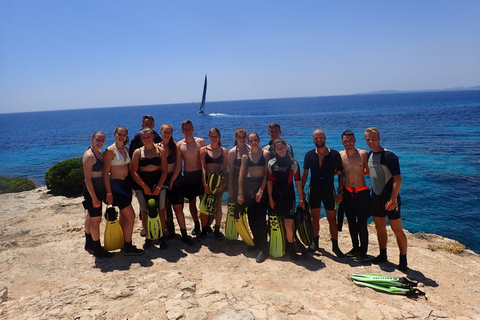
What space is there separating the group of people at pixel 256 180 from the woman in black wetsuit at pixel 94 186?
15 millimetres

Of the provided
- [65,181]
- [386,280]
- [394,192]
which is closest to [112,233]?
[386,280]

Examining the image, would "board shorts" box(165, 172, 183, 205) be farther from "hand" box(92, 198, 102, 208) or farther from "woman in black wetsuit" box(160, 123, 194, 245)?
"hand" box(92, 198, 102, 208)

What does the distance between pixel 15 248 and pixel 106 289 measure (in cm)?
303

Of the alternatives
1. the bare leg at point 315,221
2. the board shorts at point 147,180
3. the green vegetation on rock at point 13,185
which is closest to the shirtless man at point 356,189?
the bare leg at point 315,221

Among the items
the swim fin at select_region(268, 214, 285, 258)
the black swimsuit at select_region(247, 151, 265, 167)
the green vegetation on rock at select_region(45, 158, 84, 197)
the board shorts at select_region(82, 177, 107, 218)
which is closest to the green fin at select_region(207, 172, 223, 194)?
the black swimsuit at select_region(247, 151, 265, 167)

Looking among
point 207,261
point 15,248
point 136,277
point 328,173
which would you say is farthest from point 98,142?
point 328,173

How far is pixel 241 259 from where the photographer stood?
5.15 meters

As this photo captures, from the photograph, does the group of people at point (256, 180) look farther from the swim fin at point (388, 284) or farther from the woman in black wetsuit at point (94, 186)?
the swim fin at point (388, 284)

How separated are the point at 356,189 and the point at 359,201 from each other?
0.70 ft

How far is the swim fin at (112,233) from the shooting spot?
5.22m

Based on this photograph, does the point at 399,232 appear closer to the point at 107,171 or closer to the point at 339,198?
the point at 339,198

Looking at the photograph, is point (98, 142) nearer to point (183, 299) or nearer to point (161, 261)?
point (161, 261)

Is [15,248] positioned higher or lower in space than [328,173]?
Answer: lower

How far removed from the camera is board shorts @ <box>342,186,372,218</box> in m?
5.08
